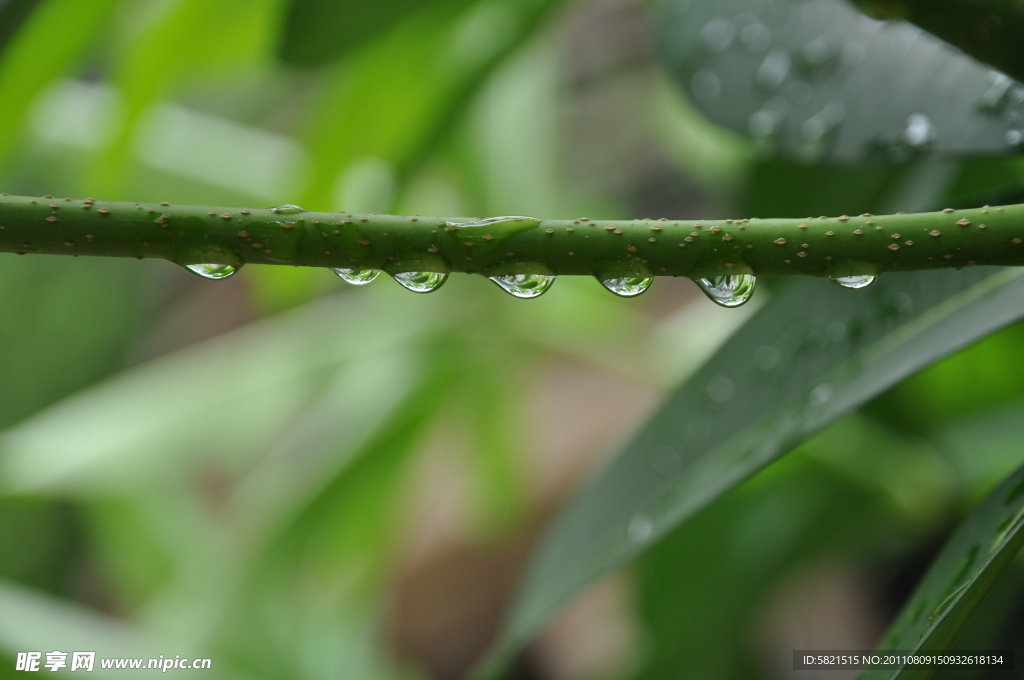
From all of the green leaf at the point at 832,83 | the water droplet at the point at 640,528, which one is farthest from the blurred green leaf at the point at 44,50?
the water droplet at the point at 640,528

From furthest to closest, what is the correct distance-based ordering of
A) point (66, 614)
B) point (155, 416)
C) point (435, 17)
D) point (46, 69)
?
point (155, 416) < point (66, 614) < point (435, 17) < point (46, 69)

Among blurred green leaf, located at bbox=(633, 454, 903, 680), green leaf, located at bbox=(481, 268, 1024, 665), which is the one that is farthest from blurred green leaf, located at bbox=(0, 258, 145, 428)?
green leaf, located at bbox=(481, 268, 1024, 665)

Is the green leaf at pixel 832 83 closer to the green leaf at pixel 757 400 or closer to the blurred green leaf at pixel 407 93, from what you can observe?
the green leaf at pixel 757 400

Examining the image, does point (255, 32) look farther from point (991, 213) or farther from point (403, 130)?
point (991, 213)

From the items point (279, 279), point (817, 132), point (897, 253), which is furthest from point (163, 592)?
point (897, 253)

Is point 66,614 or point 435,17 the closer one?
point 435,17

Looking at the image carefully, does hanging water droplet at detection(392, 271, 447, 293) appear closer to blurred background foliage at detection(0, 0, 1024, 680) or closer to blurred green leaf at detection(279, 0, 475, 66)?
blurred background foliage at detection(0, 0, 1024, 680)

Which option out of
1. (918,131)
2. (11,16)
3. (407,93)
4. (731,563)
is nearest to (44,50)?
(11,16)
